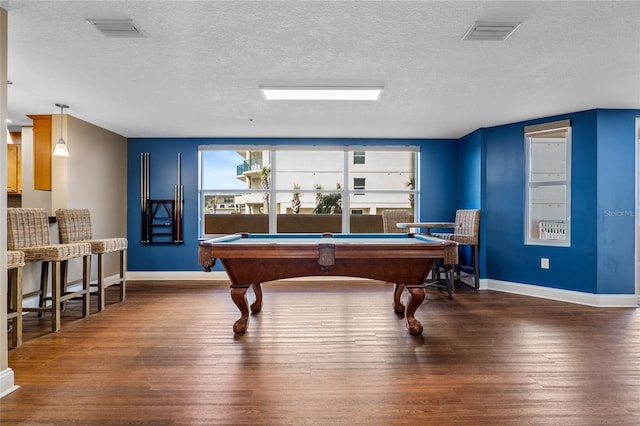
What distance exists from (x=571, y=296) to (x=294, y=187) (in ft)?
14.6

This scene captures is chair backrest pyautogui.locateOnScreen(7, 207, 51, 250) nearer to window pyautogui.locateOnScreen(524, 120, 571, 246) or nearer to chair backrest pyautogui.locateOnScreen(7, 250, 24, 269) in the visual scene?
chair backrest pyautogui.locateOnScreen(7, 250, 24, 269)

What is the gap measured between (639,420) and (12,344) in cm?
422

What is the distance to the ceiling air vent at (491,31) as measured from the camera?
2.36 m

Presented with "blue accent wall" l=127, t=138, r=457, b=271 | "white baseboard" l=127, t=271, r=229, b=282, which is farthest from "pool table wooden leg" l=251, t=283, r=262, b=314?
"blue accent wall" l=127, t=138, r=457, b=271

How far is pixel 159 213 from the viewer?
6.05 m

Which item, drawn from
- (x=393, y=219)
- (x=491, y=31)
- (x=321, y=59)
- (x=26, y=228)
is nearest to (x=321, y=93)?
(x=321, y=59)

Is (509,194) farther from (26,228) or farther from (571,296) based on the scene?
(26,228)

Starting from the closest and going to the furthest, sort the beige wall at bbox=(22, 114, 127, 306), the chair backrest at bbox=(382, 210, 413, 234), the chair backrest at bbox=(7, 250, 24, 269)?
the chair backrest at bbox=(7, 250, 24, 269), the beige wall at bbox=(22, 114, 127, 306), the chair backrest at bbox=(382, 210, 413, 234)

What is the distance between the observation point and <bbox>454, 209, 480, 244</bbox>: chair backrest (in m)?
5.22

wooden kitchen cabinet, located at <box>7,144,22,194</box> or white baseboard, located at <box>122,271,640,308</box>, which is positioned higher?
wooden kitchen cabinet, located at <box>7,144,22,194</box>

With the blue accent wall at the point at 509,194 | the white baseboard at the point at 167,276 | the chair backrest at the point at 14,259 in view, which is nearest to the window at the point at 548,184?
the blue accent wall at the point at 509,194

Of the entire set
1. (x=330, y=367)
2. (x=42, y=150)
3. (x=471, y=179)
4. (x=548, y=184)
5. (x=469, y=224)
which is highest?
(x=42, y=150)

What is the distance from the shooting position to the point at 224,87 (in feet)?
11.8

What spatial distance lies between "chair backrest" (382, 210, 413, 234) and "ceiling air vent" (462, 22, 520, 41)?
347 cm
